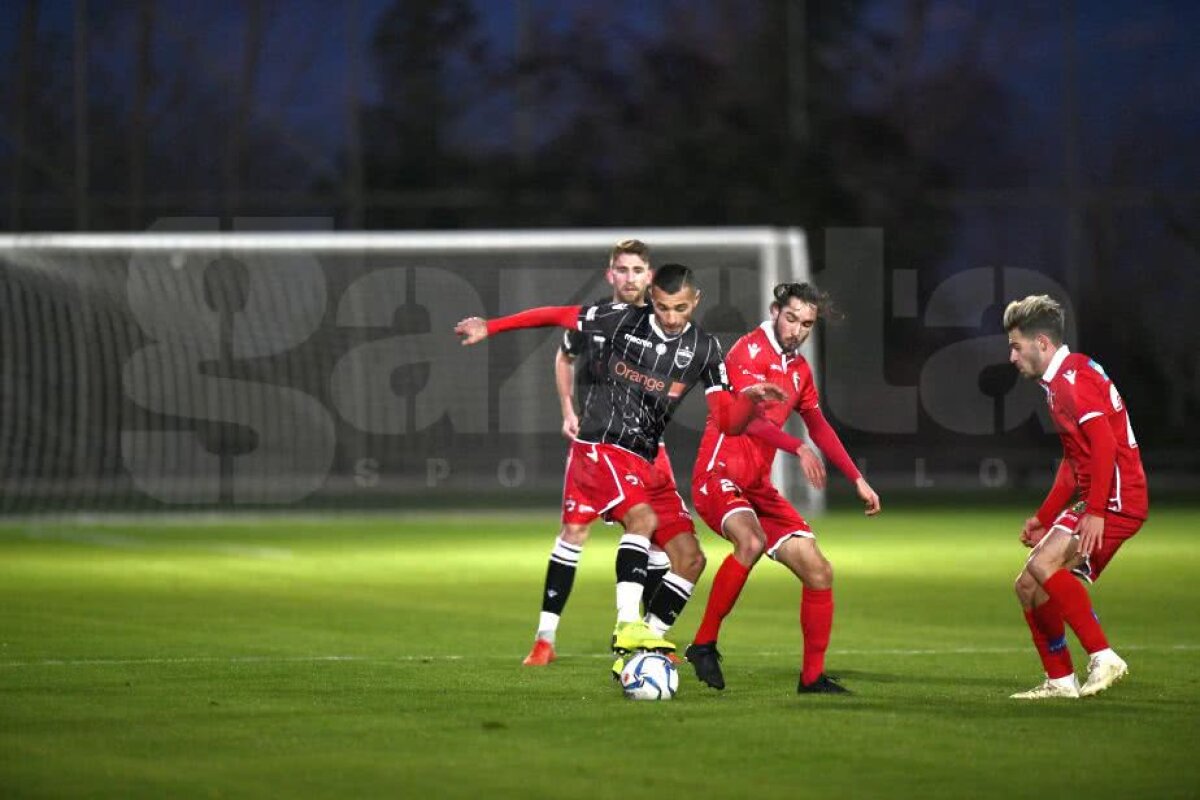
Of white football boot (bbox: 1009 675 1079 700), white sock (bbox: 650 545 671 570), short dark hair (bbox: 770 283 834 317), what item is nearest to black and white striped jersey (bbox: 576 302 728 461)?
short dark hair (bbox: 770 283 834 317)

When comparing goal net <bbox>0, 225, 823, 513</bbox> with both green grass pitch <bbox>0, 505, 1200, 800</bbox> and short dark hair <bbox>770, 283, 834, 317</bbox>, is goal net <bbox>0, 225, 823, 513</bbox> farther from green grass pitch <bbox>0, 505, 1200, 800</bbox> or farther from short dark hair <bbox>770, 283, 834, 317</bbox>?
short dark hair <bbox>770, 283, 834, 317</bbox>

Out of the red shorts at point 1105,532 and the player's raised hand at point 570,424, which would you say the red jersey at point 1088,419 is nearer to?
the red shorts at point 1105,532

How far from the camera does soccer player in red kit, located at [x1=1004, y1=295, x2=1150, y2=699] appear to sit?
878 centimetres

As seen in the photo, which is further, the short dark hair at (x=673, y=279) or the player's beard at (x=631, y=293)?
the player's beard at (x=631, y=293)

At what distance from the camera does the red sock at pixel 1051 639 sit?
8883 mm

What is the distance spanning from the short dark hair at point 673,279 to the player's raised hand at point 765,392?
715 mm

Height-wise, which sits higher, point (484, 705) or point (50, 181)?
point (50, 181)

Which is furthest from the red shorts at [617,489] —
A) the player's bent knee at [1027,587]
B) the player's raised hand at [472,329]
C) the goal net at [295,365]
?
the goal net at [295,365]

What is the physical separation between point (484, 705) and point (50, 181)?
2760 centimetres

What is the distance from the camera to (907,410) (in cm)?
3244

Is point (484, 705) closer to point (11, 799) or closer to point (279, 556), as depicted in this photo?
point (11, 799)

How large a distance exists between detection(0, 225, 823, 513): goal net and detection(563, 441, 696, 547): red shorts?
1490 centimetres

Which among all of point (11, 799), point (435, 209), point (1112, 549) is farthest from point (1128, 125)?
point (11, 799)

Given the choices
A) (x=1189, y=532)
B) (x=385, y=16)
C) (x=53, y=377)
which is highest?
(x=385, y=16)
